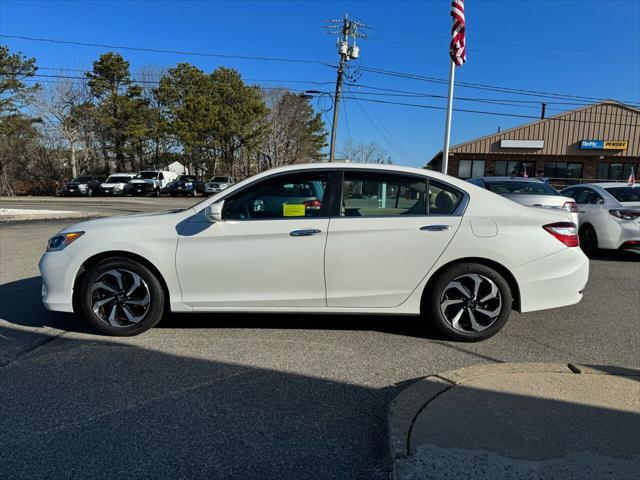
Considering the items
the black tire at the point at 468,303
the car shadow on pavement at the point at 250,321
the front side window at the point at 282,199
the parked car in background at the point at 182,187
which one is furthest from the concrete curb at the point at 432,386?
the parked car in background at the point at 182,187

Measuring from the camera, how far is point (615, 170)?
37219mm

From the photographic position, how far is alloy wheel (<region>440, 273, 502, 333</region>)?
4098mm

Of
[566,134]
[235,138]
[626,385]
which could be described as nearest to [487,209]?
[626,385]

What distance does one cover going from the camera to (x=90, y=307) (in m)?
4.18

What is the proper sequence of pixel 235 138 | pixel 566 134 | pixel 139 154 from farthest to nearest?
pixel 139 154 → pixel 235 138 → pixel 566 134

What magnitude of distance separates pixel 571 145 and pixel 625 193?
3194cm

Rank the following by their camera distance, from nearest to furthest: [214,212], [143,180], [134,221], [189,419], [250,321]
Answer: [189,419]
[214,212]
[134,221]
[250,321]
[143,180]

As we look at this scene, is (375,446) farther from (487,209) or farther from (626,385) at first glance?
(487,209)

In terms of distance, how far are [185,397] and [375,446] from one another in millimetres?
1339

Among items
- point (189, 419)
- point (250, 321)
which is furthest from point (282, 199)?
point (189, 419)

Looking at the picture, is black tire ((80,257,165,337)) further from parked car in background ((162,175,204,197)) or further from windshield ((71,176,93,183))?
windshield ((71,176,93,183))

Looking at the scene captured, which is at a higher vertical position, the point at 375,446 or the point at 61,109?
the point at 61,109

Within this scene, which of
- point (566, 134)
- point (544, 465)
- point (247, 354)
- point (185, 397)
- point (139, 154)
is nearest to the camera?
point (544, 465)

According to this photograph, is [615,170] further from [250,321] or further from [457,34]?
[250,321]
